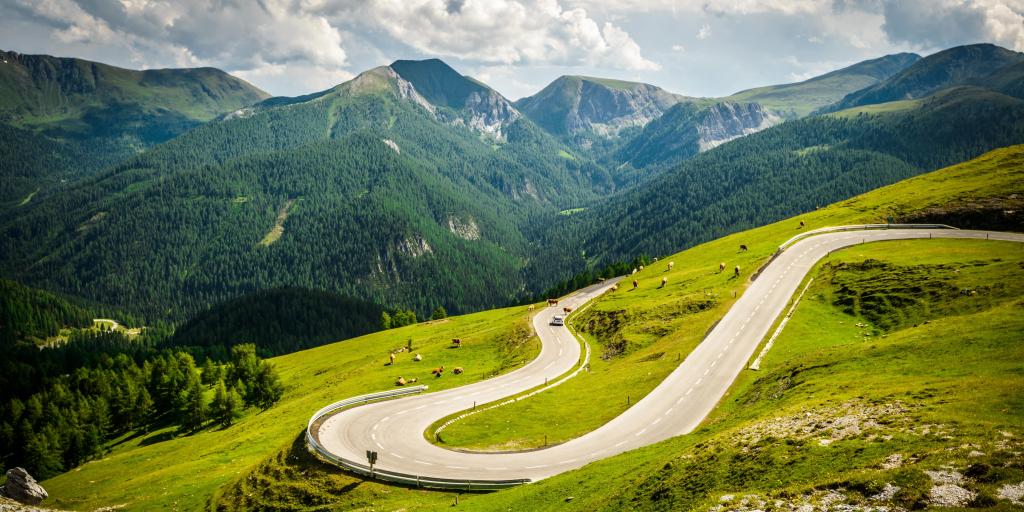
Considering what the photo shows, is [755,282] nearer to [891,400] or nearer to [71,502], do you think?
[891,400]

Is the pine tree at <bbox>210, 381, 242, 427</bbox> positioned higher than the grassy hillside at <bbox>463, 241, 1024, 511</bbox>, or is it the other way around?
the grassy hillside at <bbox>463, 241, 1024, 511</bbox>

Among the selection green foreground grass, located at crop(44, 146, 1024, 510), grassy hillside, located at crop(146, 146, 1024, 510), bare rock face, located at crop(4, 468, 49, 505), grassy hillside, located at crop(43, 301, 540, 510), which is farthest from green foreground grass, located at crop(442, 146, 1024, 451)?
bare rock face, located at crop(4, 468, 49, 505)

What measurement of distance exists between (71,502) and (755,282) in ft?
332

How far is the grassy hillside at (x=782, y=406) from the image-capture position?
27577 mm

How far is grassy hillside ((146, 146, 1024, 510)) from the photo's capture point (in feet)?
90.5

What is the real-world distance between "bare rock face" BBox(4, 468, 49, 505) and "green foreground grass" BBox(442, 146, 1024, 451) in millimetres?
55907

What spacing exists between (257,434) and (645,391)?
189 feet

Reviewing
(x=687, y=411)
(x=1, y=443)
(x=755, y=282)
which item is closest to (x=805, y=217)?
(x=755, y=282)

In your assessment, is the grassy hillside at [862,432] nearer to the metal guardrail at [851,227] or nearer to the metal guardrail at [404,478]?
the metal guardrail at [404,478]

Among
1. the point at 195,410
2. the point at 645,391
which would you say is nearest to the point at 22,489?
the point at 195,410

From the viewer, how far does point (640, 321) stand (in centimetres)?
8400

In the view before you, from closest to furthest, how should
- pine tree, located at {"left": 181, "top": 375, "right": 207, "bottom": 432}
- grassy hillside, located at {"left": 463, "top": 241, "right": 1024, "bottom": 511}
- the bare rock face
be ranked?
grassy hillside, located at {"left": 463, "top": 241, "right": 1024, "bottom": 511}, the bare rock face, pine tree, located at {"left": 181, "top": 375, "right": 207, "bottom": 432}

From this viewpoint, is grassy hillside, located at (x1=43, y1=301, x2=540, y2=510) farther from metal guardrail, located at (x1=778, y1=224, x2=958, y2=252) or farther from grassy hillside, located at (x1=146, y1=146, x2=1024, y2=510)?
metal guardrail, located at (x1=778, y1=224, x2=958, y2=252)

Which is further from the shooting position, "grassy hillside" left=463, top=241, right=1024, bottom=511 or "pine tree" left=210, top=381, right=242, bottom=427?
"pine tree" left=210, top=381, right=242, bottom=427
